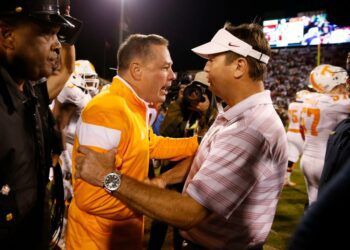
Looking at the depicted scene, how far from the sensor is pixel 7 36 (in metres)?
1.63

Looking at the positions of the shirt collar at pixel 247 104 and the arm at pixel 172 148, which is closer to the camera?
the shirt collar at pixel 247 104

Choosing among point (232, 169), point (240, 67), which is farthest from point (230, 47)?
point (232, 169)

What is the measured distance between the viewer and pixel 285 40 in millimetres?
36719

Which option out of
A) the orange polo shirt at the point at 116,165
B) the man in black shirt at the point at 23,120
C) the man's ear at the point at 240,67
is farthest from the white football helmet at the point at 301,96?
the man in black shirt at the point at 23,120

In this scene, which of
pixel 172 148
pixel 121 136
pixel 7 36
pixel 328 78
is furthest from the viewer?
pixel 328 78

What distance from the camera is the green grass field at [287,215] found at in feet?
16.9

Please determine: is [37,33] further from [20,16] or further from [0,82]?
[0,82]

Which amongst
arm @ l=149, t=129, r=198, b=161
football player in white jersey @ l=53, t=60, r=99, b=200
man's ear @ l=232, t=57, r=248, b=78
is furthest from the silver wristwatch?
football player in white jersey @ l=53, t=60, r=99, b=200

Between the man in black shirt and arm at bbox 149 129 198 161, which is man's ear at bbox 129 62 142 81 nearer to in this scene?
arm at bbox 149 129 198 161

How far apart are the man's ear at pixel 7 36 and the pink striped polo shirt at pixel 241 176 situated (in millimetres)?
1191

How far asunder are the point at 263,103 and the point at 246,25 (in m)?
0.68

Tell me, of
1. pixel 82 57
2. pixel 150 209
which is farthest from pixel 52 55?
pixel 82 57

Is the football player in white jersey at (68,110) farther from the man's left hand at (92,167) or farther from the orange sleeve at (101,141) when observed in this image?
the man's left hand at (92,167)

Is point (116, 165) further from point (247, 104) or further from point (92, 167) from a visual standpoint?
point (247, 104)
